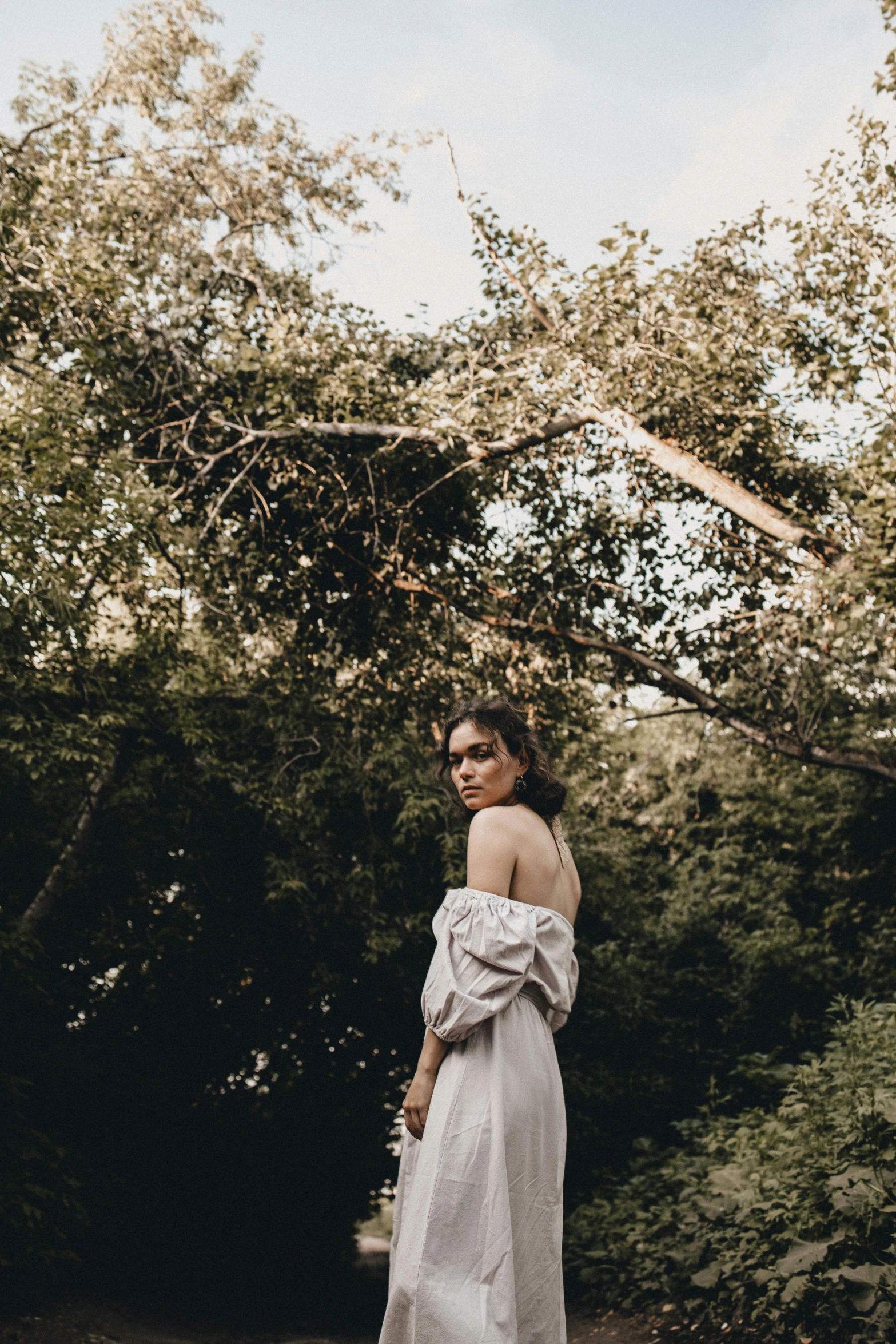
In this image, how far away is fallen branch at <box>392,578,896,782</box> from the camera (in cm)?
774

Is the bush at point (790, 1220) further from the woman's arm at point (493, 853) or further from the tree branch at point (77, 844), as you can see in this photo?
Answer: the tree branch at point (77, 844)

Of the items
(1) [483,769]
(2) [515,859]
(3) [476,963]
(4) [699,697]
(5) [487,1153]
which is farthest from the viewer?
(4) [699,697]

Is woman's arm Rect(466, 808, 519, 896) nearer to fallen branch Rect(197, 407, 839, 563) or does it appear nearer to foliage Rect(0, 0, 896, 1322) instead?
foliage Rect(0, 0, 896, 1322)

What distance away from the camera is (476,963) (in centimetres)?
229

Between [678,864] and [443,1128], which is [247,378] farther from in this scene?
[678,864]

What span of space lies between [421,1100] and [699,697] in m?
6.23

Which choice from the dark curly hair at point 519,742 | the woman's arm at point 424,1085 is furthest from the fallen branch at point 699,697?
the woman's arm at point 424,1085

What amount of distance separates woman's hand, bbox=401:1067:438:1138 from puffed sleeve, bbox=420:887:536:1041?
0.11 metres

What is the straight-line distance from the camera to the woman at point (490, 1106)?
2.10m

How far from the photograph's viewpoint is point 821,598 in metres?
7.41

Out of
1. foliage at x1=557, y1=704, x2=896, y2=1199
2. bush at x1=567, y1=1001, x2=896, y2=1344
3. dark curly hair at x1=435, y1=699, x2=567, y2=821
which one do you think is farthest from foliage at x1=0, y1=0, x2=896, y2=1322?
dark curly hair at x1=435, y1=699, x2=567, y2=821

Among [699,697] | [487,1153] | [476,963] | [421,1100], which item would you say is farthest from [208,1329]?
[476,963]

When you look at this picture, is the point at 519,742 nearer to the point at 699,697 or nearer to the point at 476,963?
the point at 476,963

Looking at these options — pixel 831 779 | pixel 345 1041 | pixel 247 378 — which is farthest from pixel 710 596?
pixel 345 1041
